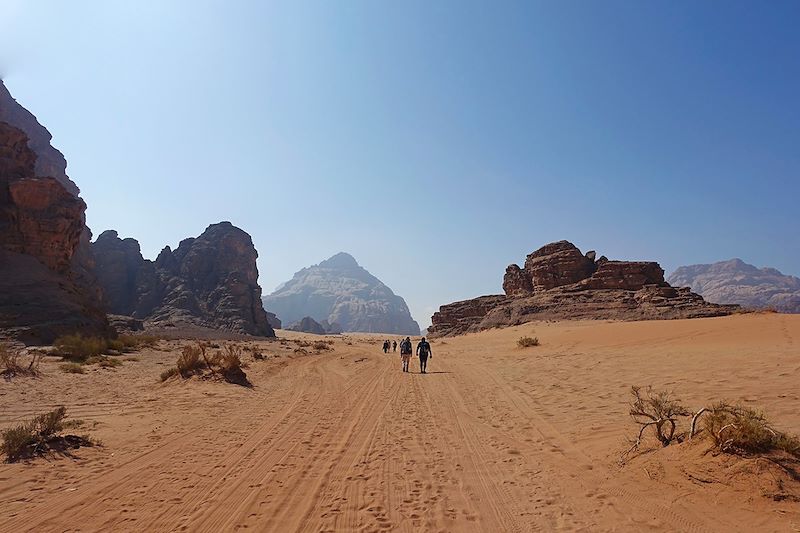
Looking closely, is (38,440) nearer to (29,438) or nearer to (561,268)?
(29,438)

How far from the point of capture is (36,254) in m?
36.6

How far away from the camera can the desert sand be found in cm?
422

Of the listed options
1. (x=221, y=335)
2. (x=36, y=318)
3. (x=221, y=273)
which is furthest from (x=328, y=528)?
(x=221, y=273)

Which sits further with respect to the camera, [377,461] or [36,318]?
[36,318]

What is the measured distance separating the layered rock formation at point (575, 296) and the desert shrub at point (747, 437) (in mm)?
49402

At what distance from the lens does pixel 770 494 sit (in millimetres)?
4129

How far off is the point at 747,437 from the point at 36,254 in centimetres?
4793

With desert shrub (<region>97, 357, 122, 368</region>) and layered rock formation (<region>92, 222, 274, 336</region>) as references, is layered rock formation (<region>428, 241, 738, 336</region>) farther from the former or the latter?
desert shrub (<region>97, 357, 122, 368</region>)

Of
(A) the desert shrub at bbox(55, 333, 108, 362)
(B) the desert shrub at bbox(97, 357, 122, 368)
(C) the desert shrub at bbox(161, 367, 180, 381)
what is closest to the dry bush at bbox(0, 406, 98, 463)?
(C) the desert shrub at bbox(161, 367, 180, 381)

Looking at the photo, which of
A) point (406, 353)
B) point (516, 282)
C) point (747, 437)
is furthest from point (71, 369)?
point (516, 282)

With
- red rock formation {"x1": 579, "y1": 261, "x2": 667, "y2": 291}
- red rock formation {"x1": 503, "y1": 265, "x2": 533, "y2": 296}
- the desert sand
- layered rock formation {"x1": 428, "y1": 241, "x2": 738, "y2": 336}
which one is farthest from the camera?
red rock formation {"x1": 503, "y1": 265, "x2": 533, "y2": 296}

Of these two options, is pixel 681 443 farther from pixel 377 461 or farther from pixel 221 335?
pixel 221 335

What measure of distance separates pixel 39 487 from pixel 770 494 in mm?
8001

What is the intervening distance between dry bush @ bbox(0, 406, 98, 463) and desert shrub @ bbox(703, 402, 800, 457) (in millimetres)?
8881
